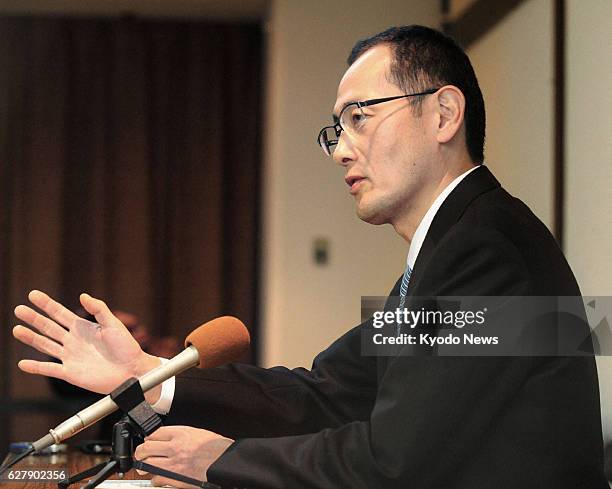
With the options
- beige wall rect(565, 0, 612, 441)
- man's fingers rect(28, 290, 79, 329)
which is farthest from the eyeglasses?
beige wall rect(565, 0, 612, 441)

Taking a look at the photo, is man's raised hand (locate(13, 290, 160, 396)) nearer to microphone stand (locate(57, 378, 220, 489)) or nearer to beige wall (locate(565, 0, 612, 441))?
microphone stand (locate(57, 378, 220, 489))

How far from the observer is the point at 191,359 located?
1.29 m

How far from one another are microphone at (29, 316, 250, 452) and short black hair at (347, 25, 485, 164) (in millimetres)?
515

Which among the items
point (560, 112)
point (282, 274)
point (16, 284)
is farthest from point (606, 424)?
point (16, 284)

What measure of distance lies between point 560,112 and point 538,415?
1743 mm

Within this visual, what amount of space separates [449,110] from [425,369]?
0.55 m

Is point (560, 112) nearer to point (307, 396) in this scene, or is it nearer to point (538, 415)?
point (307, 396)

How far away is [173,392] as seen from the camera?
1.71 meters

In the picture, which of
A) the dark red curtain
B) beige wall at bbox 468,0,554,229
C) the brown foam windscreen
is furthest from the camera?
the dark red curtain

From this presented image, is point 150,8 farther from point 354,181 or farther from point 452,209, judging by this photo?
point 452,209

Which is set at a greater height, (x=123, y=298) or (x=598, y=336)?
(x=123, y=298)

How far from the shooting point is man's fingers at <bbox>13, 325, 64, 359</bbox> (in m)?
1.50

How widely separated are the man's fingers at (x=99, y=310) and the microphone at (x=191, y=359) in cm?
18

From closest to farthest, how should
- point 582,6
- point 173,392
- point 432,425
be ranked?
1. point 432,425
2. point 173,392
3. point 582,6
